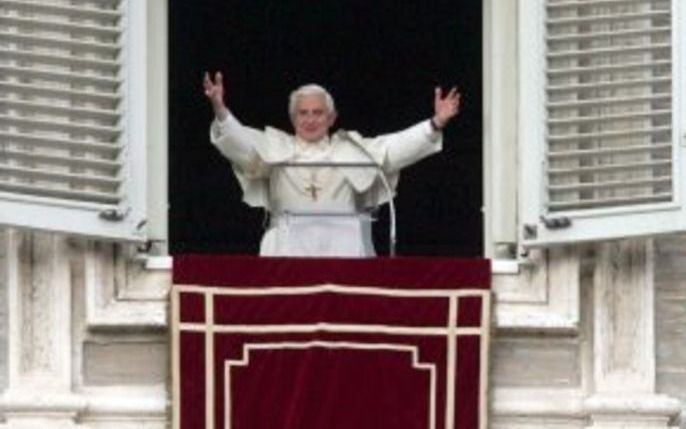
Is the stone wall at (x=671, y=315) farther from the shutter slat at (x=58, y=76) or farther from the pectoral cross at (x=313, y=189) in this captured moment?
the shutter slat at (x=58, y=76)

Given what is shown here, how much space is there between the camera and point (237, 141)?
2066 centimetres

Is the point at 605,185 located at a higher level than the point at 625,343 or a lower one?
higher

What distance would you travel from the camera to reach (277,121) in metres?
23.1

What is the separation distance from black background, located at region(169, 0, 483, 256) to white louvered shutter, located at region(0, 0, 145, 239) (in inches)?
81.1

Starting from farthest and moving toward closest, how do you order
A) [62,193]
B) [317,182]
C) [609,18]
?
1. [317,182]
2. [609,18]
3. [62,193]

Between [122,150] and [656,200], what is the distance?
204 cm

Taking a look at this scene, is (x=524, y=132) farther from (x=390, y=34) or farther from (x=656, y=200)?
(x=390, y=34)

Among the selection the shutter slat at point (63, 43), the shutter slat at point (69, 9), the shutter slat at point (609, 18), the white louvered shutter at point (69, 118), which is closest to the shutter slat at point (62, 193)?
the white louvered shutter at point (69, 118)

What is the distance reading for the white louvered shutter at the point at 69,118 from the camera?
20188 millimetres

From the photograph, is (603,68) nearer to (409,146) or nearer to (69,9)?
(409,146)

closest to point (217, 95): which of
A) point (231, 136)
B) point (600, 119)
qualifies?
point (231, 136)

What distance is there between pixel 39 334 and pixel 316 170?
1328mm

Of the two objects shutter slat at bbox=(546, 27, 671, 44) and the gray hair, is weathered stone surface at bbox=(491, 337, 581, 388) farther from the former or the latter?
the gray hair

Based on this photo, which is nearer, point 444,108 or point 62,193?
point 62,193
